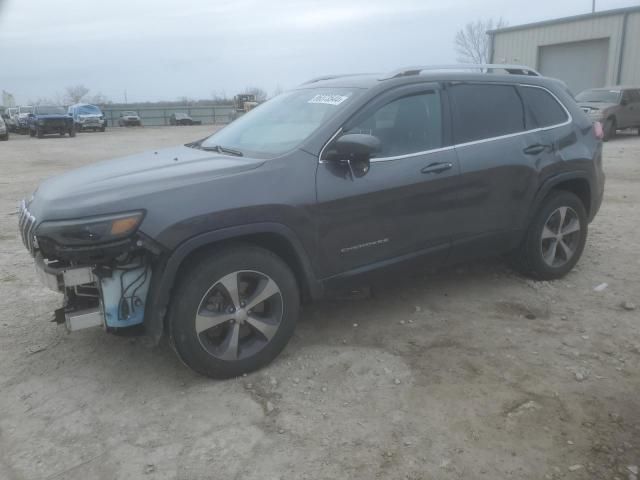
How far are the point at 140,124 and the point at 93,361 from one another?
4668 cm

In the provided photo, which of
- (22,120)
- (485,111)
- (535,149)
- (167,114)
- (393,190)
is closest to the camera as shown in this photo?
(393,190)

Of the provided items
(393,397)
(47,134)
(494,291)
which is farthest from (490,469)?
(47,134)

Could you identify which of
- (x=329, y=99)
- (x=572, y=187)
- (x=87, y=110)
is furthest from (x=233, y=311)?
(x=87, y=110)

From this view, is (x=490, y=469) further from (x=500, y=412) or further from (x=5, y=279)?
(x=5, y=279)

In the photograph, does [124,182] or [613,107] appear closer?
[124,182]

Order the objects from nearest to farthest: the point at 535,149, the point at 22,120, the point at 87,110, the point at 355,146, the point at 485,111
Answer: the point at 355,146, the point at 485,111, the point at 535,149, the point at 22,120, the point at 87,110

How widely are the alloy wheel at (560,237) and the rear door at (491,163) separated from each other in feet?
1.42

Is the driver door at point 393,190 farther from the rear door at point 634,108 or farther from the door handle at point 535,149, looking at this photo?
the rear door at point 634,108

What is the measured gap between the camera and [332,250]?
3.51 metres

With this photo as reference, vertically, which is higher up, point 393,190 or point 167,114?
point 167,114

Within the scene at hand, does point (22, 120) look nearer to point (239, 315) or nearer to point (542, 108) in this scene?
point (542, 108)

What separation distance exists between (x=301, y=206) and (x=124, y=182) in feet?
3.35

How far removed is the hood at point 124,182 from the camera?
2.97 m

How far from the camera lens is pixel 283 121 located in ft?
13.3
